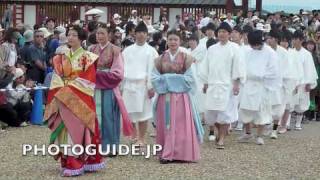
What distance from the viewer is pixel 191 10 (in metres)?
25.2

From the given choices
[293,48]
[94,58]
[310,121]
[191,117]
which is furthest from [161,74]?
[310,121]

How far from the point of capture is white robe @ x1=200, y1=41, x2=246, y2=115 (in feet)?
33.7

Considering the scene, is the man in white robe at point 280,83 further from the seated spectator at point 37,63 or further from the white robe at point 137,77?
the seated spectator at point 37,63

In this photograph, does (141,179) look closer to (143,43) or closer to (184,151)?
(184,151)

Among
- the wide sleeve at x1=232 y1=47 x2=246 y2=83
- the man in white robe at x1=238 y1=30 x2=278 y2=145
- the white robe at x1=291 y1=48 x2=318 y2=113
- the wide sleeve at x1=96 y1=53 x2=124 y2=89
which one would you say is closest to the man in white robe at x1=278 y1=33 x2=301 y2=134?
the white robe at x1=291 y1=48 x2=318 y2=113

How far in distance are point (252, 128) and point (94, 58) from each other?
15.4 ft

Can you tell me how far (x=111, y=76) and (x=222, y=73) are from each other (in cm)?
213

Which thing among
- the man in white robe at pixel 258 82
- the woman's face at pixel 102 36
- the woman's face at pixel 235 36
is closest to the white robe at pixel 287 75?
the woman's face at pixel 235 36

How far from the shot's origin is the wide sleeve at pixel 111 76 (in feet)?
28.8

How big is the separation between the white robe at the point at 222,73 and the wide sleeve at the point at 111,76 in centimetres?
194

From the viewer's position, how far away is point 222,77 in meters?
10.3

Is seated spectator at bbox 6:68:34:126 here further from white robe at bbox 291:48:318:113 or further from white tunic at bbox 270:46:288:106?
white robe at bbox 291:48:318:113

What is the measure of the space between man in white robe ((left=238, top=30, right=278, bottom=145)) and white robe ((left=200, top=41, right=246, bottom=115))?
0.45 m

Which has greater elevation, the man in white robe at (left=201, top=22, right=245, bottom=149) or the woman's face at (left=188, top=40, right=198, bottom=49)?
the woman's face at (left=188, top=40, right=198, bottom=49)
